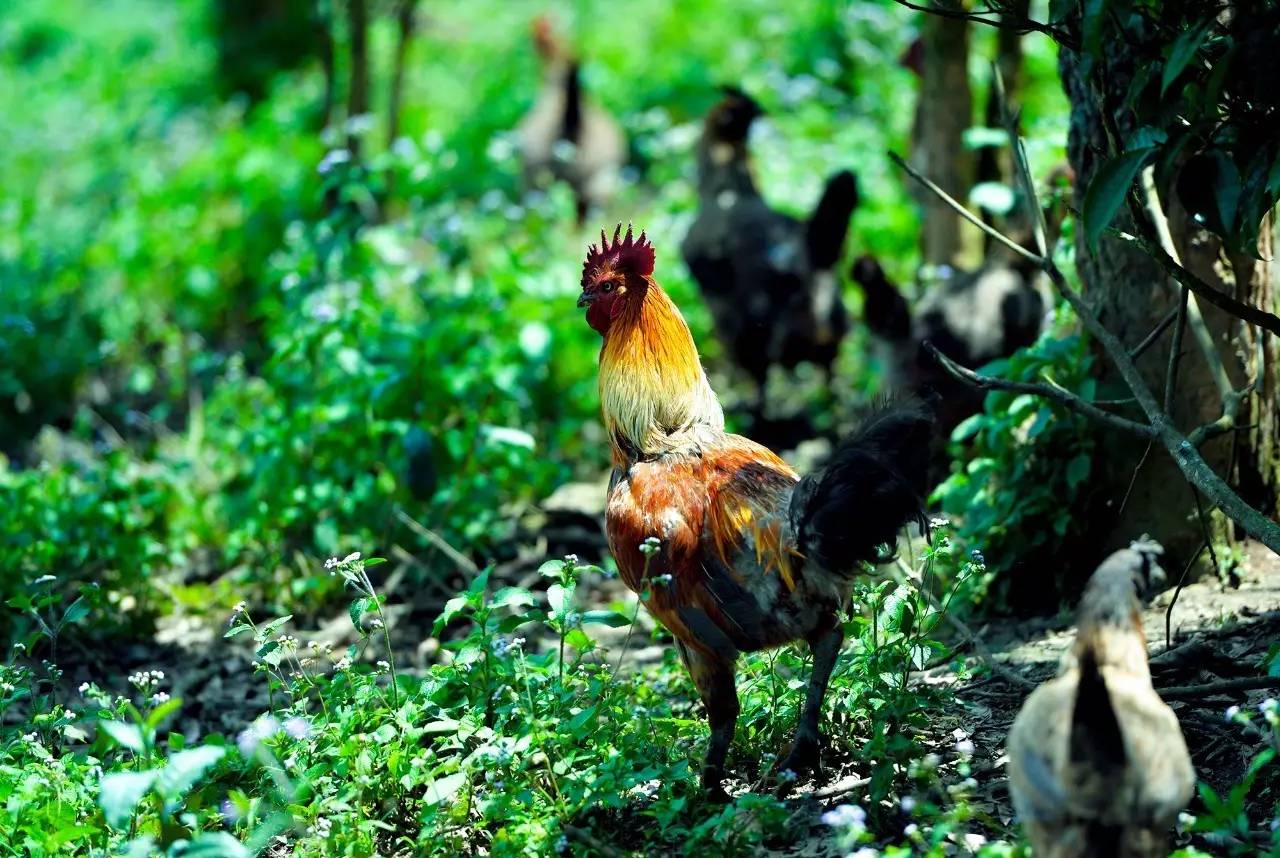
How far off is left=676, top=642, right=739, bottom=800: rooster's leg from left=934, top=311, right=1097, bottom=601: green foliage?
5.09ft

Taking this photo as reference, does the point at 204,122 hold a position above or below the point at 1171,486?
above

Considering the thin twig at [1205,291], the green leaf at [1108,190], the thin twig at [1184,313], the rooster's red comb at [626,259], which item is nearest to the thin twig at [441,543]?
the rooster's red comb at [626,259]

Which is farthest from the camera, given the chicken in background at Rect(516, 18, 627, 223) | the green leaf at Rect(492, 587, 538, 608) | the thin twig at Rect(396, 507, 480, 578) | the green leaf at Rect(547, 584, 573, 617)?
the chicken in background at Rect(516, 18, 627, 223)

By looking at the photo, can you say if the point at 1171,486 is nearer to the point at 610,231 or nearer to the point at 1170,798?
the point at 1170,798

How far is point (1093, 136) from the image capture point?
4598 millimetres

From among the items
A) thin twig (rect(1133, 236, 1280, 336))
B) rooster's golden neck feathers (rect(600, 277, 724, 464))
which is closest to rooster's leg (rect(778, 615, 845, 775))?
rooster's golden neck feathers (rect(600, 277, 724, 464))

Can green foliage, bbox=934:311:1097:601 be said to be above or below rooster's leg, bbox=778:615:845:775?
above

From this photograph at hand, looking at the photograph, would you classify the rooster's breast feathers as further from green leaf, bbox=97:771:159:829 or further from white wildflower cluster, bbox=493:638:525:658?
green leaf, bbox=97:771:159:829

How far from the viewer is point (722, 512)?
3812 millimetres

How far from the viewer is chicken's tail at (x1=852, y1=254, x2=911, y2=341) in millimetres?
6625

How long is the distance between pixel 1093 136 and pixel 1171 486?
1.27 m

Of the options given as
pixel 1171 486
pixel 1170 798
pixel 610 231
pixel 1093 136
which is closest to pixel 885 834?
pixel 1170 798

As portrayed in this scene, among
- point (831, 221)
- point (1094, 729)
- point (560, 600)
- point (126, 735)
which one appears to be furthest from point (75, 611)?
point (831, 221)

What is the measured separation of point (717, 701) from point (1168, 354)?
2.14 m
